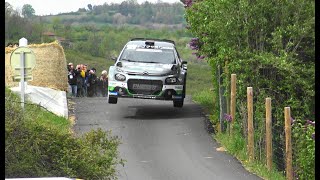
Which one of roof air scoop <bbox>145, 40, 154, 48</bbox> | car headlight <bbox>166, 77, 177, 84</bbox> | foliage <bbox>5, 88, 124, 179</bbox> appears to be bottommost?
foliage <bbox>5, 88, 124, 179</bbox>

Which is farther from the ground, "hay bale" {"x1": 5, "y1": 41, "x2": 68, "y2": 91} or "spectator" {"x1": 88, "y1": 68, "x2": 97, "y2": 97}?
"hay bale" {"x1": 5, "y1": 41, "x2": 68, "y2": 91}

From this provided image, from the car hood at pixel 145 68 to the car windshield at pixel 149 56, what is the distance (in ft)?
1.20

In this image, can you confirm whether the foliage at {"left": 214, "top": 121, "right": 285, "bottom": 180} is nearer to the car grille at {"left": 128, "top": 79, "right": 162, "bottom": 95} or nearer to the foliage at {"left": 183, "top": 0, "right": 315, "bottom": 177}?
the foliage at {"left": 183, "top": 0, "right": 315, "bottom": 177}

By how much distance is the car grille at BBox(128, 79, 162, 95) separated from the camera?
2247cm

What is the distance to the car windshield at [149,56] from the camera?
921 inches

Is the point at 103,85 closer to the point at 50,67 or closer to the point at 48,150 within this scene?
the point at 50,67

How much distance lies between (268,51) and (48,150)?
8.02 metres

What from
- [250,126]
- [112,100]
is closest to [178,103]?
[112,100]

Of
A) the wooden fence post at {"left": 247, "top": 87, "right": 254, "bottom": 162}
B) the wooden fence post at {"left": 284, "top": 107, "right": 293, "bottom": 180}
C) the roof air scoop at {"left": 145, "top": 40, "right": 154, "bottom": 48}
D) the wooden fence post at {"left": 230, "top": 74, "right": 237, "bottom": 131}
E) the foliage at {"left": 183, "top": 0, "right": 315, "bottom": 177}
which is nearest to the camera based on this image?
the wooden fence post at {"left": 284, "top": 107, "right": 293, "bottom": 180}

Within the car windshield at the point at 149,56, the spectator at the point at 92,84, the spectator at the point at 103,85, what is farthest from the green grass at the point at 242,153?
the spectator at the point at 92,84

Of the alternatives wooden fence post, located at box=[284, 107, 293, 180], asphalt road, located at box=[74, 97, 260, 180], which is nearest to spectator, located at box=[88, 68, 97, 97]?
asphalt road, located at box=[74, 97, 260, 180]

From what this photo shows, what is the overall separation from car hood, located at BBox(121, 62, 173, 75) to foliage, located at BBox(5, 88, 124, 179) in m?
9.53

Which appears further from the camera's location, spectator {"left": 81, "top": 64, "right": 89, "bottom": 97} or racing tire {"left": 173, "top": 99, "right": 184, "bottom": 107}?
spectator {"left": 81, "top": 64, "right": 89, "bottom": 97}

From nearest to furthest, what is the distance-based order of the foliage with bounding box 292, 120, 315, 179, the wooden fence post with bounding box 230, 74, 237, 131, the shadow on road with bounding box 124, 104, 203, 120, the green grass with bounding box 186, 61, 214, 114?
the foliage with bounding box 292, 120, 315, 179
the wooden fence post with bounding box 230, 74, 237, 131
the shadow on road with bounding box 124, 104, 203, 120
the green grass with bounding box 186, 61, 214, 114
